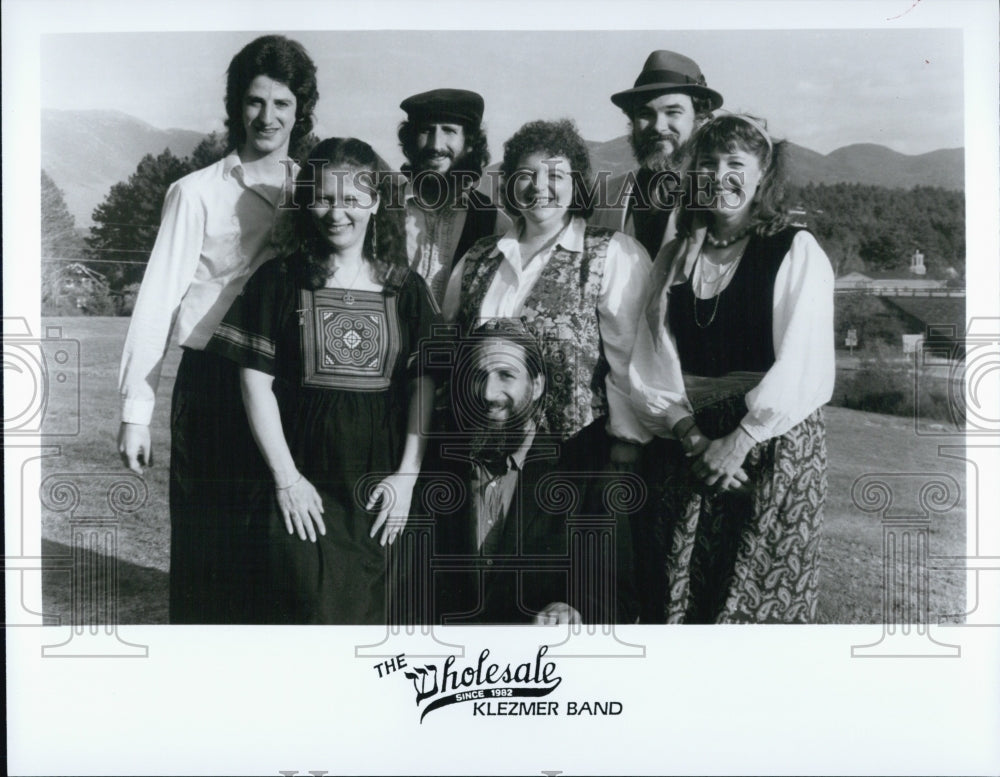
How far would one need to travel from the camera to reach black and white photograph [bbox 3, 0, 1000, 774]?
13.1 ft

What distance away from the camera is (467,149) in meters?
4.04

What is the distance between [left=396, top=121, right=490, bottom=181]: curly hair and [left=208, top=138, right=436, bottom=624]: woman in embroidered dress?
121 mm

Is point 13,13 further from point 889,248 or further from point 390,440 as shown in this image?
point 889,248

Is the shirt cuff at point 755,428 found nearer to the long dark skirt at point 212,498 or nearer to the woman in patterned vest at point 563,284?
the woman in patterned vest at point 563,284

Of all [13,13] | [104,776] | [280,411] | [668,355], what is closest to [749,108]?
[668,355]

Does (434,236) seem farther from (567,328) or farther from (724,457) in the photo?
(724,457)

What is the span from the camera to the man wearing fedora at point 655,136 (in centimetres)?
402

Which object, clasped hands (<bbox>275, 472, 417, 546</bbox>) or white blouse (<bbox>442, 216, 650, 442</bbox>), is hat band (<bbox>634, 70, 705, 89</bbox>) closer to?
white blouse (<bbox>442, 216, 650, 442</bbox>)

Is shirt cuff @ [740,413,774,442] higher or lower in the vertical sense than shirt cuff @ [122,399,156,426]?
lower

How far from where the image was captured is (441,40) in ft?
13.3

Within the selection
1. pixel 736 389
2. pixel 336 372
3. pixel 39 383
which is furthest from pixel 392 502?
pixel 39 383

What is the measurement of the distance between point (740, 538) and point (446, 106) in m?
2.04

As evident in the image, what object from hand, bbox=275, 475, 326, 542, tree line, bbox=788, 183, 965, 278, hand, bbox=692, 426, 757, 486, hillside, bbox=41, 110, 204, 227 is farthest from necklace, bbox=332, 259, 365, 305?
tree line, bbox=788, 183, 965, 278

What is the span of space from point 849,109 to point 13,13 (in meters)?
3.33
